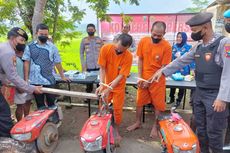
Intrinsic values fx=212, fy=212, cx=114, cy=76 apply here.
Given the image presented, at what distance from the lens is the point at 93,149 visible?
218cm

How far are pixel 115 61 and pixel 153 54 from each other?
634 millimetres

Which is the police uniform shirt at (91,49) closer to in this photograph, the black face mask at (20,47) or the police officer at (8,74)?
the black face mask at (20,47)

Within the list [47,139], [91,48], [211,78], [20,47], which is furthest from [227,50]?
[91,48]

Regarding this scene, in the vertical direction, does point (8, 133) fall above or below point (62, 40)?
below

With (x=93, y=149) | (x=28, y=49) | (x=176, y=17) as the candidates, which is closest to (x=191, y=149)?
(x=93, y=149)

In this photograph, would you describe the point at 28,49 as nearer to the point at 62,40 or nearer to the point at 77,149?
the point at 77,149

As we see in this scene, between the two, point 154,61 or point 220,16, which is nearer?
point 154,61

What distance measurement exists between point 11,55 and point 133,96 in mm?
3653

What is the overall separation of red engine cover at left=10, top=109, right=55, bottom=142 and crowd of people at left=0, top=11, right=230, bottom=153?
13.8 inches

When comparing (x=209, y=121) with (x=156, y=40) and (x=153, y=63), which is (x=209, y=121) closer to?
(x=153, y=63)

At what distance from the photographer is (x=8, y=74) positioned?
2.79m

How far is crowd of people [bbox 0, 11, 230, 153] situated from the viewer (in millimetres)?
2359

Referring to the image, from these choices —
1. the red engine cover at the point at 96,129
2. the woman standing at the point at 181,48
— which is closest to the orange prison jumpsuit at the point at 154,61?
the red engine cover at the point at 96,129

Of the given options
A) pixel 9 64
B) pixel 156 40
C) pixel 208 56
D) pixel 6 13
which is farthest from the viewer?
pixel 6 13
